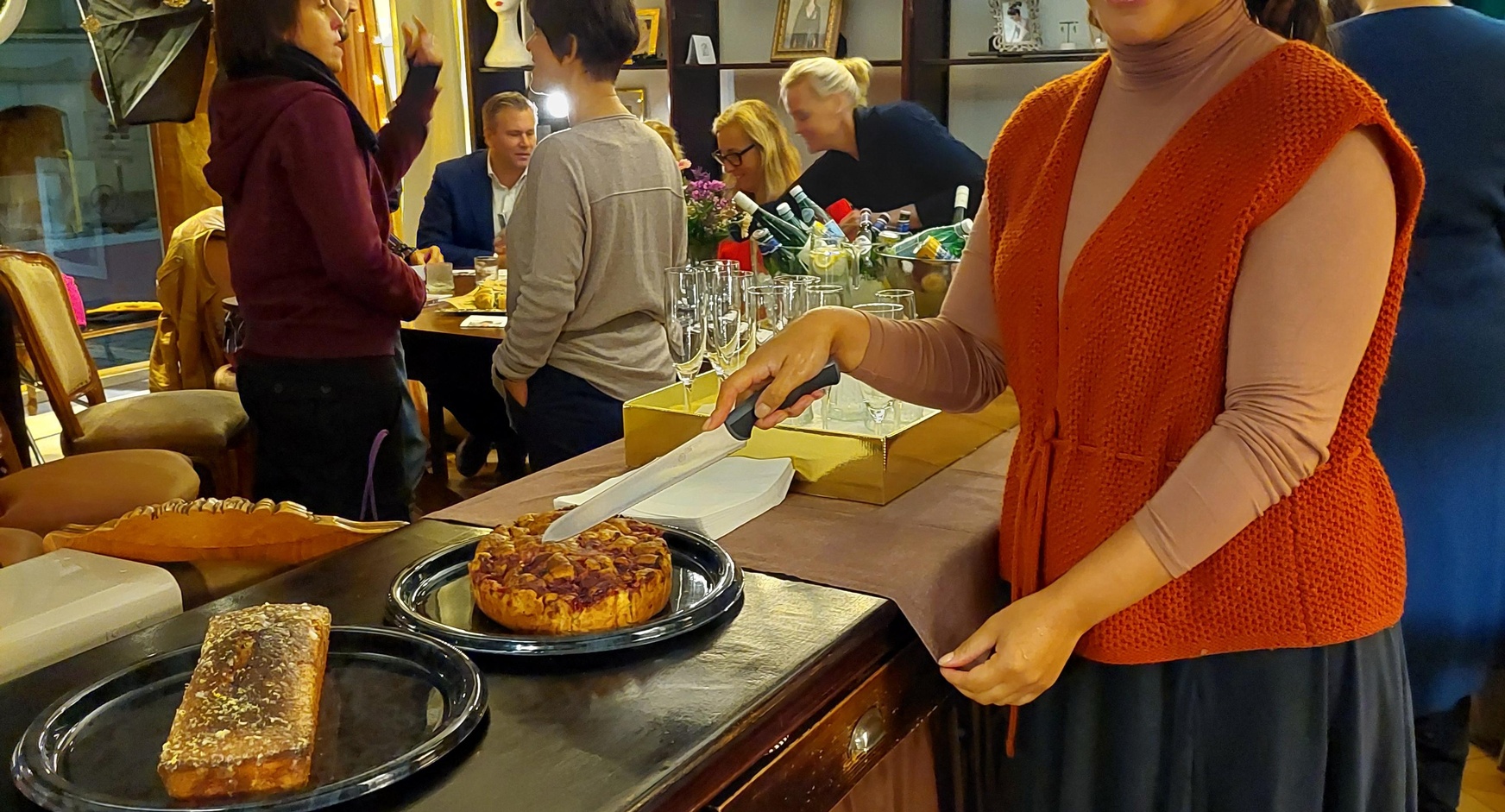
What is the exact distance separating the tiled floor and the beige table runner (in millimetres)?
1414

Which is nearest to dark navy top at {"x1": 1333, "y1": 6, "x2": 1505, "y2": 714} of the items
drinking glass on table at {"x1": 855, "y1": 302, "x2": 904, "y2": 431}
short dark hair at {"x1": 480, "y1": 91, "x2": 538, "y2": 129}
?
drinking glass on table at {"x1": 855, "y1": 302, "x2": 904, "y2": 431}

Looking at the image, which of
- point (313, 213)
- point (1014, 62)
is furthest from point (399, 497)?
point (1014, 62)

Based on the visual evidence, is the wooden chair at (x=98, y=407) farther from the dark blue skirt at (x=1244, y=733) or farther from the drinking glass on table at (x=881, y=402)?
the dark blue skirt at (x=1244, y=733)

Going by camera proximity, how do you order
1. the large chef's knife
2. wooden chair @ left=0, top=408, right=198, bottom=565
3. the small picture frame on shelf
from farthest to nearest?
1. the small picture frame on shelf
2. wooden chair @ left=0, top=408, right=198, bottom=565
3. the large chef's knife

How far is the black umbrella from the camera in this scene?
4.02 metres

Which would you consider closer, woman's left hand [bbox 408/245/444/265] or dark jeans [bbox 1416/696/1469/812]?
dark jeans [bbox 1416/696/1469/812]

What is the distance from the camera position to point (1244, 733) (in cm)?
115

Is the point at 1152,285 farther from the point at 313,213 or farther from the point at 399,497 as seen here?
the point at 399,497

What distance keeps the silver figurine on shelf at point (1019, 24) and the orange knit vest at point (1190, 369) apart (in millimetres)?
3575

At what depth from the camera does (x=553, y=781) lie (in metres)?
0.79

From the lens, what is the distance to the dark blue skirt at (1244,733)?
3.73ft

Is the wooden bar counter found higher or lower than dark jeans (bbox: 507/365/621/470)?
higher

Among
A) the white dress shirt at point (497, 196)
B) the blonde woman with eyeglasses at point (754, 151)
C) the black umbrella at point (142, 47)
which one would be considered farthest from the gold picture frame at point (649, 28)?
the black umbrella at point (142, 47)

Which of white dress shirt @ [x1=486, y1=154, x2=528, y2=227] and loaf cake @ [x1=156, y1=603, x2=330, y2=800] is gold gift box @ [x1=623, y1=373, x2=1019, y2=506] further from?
white dress shirt @ [x1=486, y1=154, x2=528, y2=227]
